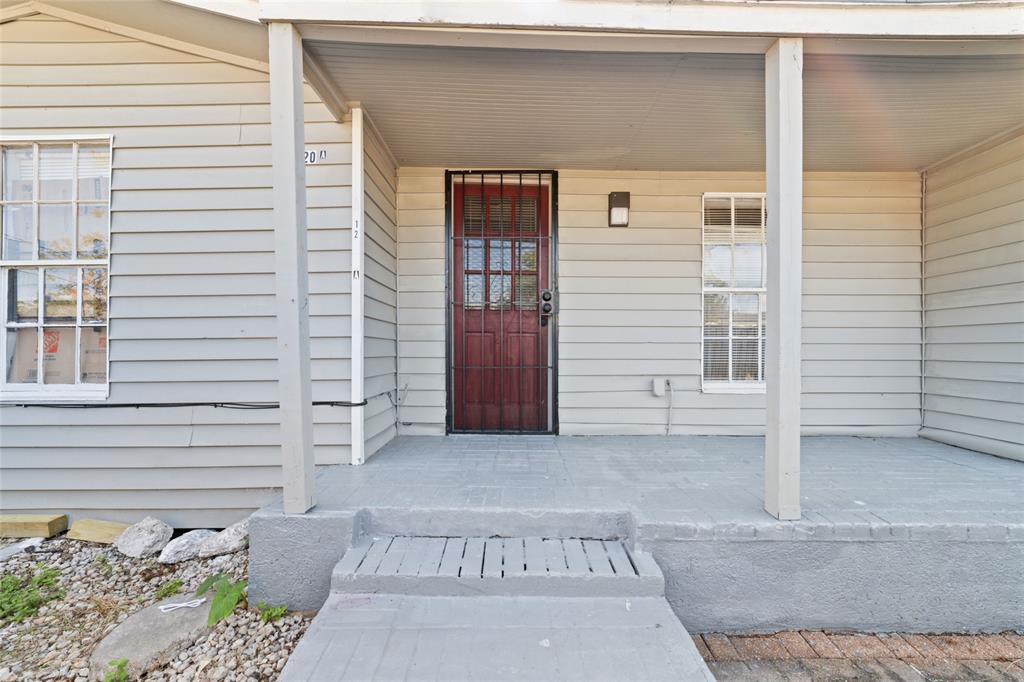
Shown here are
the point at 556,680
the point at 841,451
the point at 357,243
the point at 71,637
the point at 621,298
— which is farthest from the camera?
the point at 621,298

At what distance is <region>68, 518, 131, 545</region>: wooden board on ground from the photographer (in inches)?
109

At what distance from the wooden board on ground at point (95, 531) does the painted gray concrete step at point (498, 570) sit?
1.90m

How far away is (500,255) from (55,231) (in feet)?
9.20

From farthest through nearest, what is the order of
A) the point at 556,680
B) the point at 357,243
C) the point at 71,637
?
the point at 357,243 < the point at 71,637 < the point at 556,680

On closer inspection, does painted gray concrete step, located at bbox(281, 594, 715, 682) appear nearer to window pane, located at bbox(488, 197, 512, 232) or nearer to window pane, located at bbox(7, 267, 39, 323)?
window pane, located at bbox(488, 197, 512, 232)

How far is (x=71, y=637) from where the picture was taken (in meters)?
2.06

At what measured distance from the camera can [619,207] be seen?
352cm

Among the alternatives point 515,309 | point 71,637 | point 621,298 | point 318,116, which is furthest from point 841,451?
point 71,637

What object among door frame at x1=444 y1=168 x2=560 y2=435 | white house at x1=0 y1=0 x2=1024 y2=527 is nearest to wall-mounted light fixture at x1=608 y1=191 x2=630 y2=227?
white house at x1=0 y1=0 x2=1024 y2=527

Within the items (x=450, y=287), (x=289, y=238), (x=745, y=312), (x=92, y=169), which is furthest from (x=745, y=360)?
(x=92, y=169)

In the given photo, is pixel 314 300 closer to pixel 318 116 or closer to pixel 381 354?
pixel 381 354

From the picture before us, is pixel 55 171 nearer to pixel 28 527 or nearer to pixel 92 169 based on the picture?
pixel 92 169

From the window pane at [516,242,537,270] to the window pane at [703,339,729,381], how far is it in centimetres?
146

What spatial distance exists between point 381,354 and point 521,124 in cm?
172
